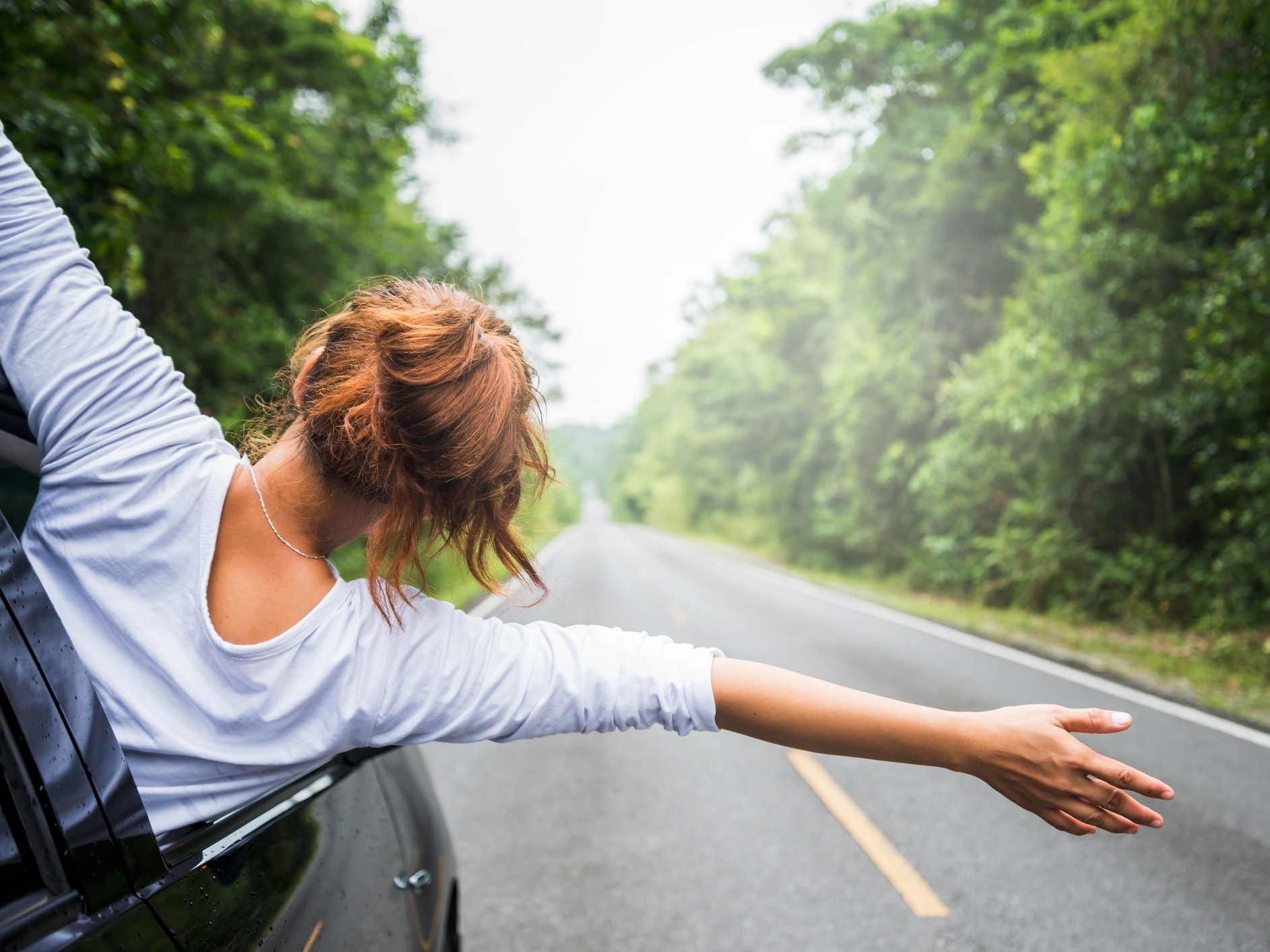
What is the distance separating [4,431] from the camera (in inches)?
53.9

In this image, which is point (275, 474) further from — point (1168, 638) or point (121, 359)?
point (1168, 638)

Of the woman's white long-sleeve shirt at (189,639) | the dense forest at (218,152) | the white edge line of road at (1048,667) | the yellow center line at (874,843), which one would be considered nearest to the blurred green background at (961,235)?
the dense forest at (218,152)

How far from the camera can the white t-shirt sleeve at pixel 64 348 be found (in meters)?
1.15

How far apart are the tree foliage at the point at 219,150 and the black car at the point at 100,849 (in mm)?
3206

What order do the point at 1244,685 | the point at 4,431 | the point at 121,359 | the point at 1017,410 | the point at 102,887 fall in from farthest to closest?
1. the point at 1017,410
2. the point at 1244,685
3. the point at 4,431
4. the point at 121,359
5. the point at 102,887

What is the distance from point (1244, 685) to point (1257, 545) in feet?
7.32

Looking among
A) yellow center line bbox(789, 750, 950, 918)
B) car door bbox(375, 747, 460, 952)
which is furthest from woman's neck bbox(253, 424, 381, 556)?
yellow center line bbox(789, 750, 950, 918)

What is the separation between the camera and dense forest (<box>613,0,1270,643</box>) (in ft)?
27.1

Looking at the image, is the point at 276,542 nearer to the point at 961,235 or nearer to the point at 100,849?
the point at 100,849

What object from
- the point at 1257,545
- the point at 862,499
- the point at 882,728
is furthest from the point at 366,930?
the point at 862,499

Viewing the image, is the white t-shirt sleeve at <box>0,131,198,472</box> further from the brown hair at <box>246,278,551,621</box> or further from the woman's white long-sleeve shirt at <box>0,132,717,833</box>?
the brown hair at <box>246,278,551,621</box>

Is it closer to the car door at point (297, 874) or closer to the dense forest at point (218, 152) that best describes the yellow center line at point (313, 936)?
the car door at point (297, 874)

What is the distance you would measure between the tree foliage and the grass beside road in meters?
7.42

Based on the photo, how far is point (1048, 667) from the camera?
7691mm
